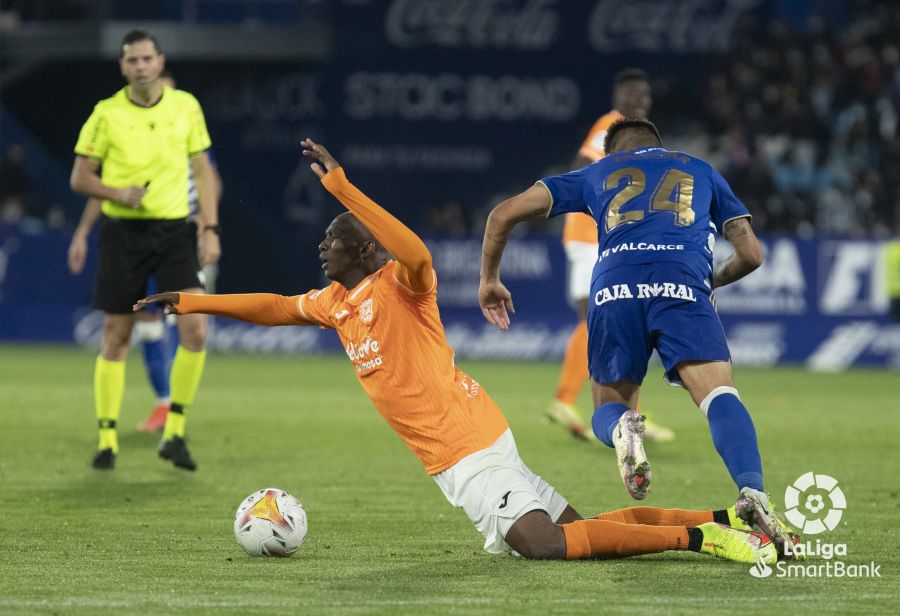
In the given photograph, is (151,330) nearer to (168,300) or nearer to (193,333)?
(193,333)

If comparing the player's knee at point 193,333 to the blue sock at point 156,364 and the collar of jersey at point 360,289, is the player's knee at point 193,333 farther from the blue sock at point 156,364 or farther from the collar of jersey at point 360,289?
the collar of jersey at point 360,289

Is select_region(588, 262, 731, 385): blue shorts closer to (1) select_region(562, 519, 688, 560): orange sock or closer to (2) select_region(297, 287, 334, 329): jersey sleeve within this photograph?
(1) select_region(562, 519, 688, 560): orange sock

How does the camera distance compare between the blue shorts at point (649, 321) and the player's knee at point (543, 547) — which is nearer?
the player's knee at point (543, 547)

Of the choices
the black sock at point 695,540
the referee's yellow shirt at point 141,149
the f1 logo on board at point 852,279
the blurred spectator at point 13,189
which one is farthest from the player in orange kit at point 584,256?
the blurred spectator at point 13,189

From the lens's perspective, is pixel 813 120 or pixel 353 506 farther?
pixel 813 120

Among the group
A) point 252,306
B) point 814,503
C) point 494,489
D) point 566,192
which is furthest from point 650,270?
point 814,503

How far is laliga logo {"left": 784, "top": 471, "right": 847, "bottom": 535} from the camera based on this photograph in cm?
699

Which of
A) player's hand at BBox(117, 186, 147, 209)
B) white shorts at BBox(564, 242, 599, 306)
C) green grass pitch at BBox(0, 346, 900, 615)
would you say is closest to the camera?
green grass pitch at BBox(0, 346, 900, 615)

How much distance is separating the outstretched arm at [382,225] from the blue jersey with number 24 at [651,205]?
83cm

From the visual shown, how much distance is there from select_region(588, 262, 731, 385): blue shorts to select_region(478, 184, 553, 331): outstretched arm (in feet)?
1.25

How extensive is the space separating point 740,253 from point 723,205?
0.78 ft

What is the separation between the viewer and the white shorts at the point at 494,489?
19.4ft

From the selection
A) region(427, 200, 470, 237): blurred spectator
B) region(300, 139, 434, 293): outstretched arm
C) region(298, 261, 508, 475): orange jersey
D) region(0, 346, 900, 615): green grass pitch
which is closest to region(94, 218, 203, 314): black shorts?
region(0, 346, 900, 615): green grass pitch

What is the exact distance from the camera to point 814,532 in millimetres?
6777
